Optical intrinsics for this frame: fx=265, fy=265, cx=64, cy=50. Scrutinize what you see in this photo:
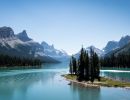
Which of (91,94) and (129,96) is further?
(91,94)

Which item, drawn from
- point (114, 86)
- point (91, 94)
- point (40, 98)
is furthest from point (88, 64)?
point (40, 98)

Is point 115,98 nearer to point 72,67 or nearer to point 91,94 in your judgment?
point 91,94

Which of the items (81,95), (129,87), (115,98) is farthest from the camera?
(129,87)

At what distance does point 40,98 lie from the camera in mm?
79500

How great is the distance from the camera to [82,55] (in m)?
138

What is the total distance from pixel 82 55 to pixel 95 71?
40.9 feet

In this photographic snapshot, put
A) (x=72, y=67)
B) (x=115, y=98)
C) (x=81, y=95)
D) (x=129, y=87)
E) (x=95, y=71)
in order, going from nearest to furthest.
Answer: (x=115, y=98) → (x=81, y=95) → (x=129, y=87) → (x=95, y=71) → (x=72, y=67)

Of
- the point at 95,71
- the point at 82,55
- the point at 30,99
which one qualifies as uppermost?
the point at 82,55

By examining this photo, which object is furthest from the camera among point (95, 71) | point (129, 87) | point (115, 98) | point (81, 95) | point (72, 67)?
point (72, 67)

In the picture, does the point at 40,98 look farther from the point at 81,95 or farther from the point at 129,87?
the point at 129,87

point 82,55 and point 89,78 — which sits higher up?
point 82,55

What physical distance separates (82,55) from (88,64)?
9.07 metres

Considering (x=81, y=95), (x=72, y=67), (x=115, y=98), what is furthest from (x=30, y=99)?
(x=72, y=67)

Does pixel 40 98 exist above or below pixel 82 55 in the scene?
below
